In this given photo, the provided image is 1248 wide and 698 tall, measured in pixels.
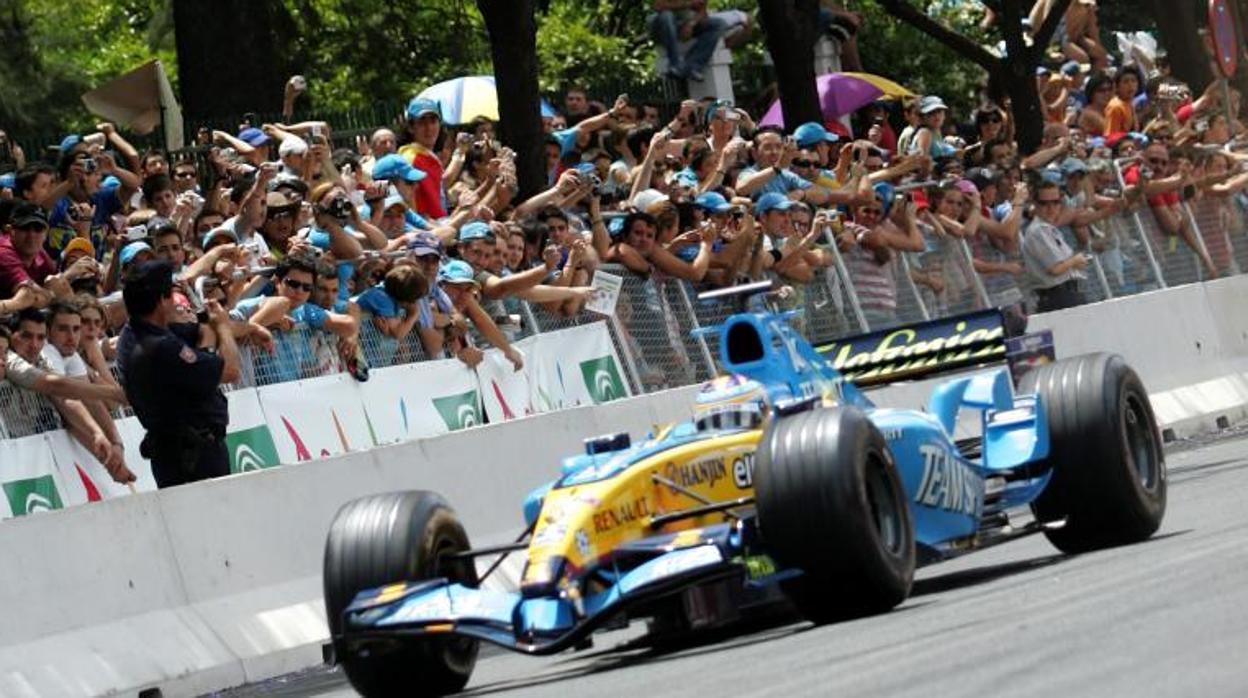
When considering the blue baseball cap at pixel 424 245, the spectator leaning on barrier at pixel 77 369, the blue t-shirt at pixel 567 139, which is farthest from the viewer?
the blue t-shirt at pixel 567 139

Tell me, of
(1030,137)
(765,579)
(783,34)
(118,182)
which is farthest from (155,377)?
(1030,137)

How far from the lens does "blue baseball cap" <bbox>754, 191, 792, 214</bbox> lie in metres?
19.7

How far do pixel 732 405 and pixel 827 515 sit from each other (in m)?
1.46

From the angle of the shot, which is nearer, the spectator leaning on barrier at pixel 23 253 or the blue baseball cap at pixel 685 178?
the spectator leaning on barrier at pixel 23 253

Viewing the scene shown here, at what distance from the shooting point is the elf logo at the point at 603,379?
17.7m

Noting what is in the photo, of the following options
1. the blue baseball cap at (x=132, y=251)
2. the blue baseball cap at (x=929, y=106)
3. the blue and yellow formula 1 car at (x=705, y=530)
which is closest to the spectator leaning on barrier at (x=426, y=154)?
the blue baseball cap at (x=132, y=251)

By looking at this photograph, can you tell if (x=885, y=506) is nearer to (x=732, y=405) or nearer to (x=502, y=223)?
(x=732, y=405)

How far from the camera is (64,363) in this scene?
1362 cm

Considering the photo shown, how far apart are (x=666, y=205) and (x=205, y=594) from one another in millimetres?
6310

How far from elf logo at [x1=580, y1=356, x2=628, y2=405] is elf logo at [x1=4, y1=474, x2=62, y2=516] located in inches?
197

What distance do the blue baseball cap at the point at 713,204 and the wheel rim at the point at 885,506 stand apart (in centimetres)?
832

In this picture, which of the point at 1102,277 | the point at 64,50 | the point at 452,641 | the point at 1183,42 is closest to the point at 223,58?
the point at 1102,277

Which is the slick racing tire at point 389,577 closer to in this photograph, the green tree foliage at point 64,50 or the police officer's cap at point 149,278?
the police officer's cap at point 149,278

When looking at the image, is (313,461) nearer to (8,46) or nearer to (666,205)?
(666,205)
